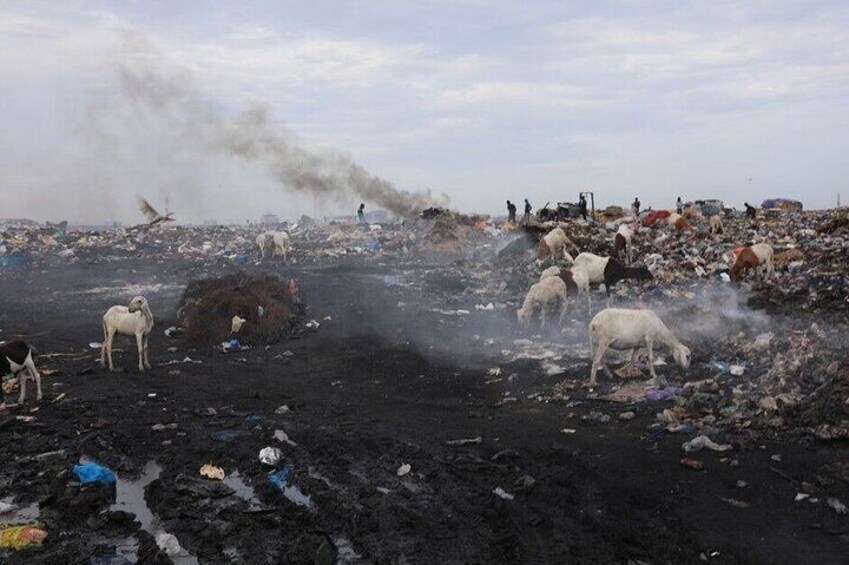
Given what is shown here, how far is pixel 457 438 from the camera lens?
7980 mm

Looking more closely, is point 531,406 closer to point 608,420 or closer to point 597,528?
point 608,420

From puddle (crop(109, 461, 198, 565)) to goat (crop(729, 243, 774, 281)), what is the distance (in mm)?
13123

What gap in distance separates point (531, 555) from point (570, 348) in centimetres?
743

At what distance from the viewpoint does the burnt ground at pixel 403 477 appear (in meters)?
5.33

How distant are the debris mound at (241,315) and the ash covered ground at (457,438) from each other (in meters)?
0.27

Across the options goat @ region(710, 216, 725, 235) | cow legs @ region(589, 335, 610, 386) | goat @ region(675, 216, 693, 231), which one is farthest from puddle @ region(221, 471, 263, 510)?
goat @ region(675, 216, 693, 231)

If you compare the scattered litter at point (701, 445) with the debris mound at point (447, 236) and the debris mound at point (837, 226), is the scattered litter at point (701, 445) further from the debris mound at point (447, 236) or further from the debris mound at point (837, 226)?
the debris mound at point (447, 236)

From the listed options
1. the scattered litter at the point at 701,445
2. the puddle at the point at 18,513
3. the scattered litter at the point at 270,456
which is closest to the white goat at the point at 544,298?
the scattered litter at the point at 701,445

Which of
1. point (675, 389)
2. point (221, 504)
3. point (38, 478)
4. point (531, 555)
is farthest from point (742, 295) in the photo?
point (38, 478)

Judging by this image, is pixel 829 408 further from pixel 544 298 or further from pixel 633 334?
pixel 544 298

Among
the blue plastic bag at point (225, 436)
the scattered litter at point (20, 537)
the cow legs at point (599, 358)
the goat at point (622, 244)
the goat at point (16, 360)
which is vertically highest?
the goat at point (622, 244)

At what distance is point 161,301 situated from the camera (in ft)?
66.5

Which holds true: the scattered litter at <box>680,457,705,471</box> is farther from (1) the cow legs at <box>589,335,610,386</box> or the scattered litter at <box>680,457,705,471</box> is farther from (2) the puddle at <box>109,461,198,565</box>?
(2) the puddle at <box>109,461,198,565</box>

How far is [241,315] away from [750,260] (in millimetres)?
11566
